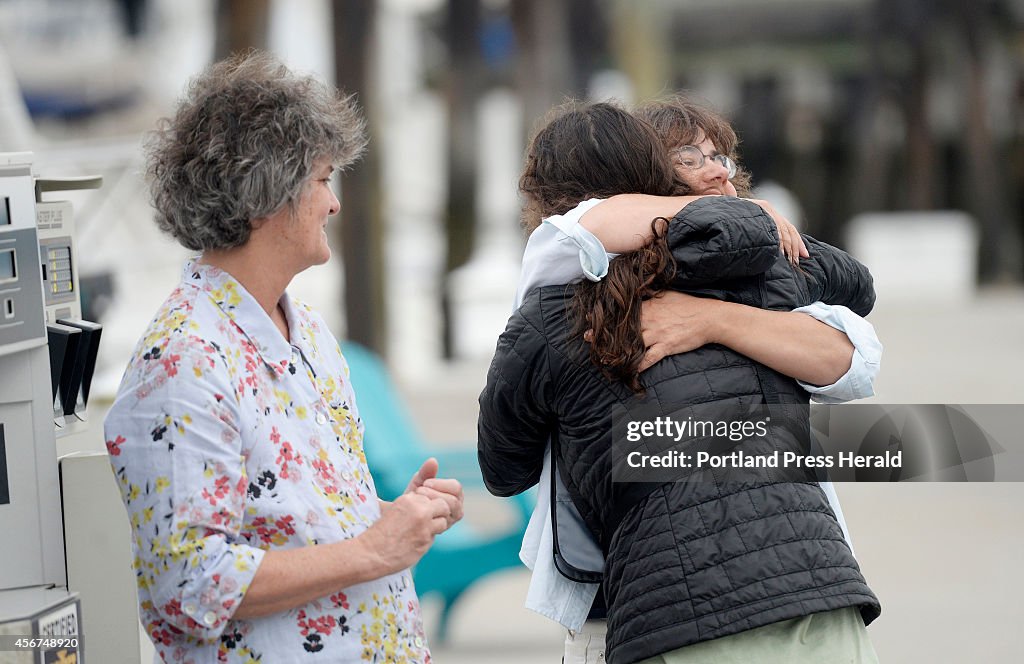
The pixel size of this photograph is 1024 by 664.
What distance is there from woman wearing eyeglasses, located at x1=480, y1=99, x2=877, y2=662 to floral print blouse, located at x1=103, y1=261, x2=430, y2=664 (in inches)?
11.3

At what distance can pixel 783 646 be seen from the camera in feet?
6.19

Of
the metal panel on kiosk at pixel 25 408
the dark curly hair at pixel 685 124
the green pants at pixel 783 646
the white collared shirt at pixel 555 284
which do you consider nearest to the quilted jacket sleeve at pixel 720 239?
the white collared shirt at pixel 555 284

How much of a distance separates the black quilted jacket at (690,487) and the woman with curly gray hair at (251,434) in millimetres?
263

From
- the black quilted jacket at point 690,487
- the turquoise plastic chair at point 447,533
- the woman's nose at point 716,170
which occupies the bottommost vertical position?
the turquoise plastic chair at point 447,533

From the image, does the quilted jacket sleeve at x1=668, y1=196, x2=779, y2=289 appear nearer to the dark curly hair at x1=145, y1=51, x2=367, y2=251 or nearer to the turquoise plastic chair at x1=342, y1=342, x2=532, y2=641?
the dark curly hair at x1=145, y1=51, x2=367, y2=251

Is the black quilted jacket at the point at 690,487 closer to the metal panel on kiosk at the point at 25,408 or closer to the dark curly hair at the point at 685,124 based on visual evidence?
the dark curly hair at the point at 685,124

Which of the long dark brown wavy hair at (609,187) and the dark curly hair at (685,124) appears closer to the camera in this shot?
the long dark brown wavy hair at (609,187)

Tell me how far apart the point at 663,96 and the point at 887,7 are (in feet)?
70.0

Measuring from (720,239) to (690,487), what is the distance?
0.39 metres

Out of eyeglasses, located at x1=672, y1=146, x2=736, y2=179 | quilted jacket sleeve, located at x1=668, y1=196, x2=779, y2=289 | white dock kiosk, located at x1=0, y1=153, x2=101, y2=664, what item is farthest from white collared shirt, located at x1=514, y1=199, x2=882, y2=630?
white dock kiosk, located at x1=0, y1=153, x2=101, y2=664

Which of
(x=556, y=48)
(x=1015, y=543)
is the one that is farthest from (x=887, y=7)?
(x=1015, y=543)

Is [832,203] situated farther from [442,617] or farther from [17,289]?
[17,289]

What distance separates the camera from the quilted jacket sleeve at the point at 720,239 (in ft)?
6.33

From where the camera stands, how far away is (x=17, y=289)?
2.14 meters
